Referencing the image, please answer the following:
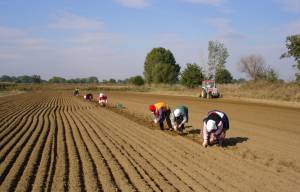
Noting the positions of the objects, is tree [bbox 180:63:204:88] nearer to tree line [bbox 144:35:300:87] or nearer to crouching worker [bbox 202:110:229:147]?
tree line [bbox 144:35:300:87]

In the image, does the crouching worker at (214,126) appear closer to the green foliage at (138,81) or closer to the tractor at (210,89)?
the tractor at (210,89)

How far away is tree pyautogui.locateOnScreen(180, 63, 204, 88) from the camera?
5947 cm

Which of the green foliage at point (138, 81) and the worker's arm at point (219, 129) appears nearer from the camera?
the worker's arm at point (219, 129)

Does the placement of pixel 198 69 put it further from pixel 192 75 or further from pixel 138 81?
pixel 138 81

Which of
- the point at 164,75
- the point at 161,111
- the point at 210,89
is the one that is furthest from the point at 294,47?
the point at 164,75

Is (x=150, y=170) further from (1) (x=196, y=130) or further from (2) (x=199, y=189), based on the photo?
(1) (x=196, y=130)

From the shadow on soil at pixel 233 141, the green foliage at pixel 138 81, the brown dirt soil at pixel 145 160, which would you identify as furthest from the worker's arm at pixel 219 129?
the green foliage at pixel 138 81

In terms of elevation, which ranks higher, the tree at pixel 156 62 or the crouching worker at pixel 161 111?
the tree at pixel 156 62

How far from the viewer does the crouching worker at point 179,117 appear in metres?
A: 14.4

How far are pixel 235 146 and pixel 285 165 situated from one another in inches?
106

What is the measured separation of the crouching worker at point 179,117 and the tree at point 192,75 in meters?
44.3

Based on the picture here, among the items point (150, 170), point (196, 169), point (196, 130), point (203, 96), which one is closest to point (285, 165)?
point (196, 169)

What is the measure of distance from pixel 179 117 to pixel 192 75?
4521 cm

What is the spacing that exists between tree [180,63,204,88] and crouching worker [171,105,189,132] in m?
44.3
